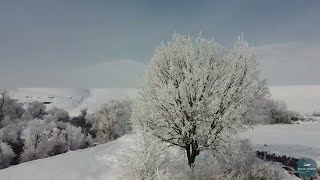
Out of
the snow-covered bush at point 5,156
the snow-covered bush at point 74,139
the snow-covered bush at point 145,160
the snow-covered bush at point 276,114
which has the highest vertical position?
the snow-covered bush at point 276,114

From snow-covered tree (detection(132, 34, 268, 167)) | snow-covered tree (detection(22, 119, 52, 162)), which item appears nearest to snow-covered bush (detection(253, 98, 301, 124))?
snow-covered tree (detection(132, 34, 268, 167))

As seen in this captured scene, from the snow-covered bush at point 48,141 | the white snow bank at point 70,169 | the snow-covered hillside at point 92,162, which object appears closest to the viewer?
the white snow bank at point 70,169

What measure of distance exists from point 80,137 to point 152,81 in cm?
3597

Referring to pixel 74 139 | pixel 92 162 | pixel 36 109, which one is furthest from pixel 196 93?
pixel 36 109

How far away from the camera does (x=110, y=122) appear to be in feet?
218

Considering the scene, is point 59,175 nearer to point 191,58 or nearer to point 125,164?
point 125,164

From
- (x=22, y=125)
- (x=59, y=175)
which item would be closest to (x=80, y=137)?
(x=22, y=125)

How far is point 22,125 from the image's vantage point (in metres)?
56.6

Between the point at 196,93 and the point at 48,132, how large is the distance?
Result: 37806 mm

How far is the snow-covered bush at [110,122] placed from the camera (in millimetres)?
64438

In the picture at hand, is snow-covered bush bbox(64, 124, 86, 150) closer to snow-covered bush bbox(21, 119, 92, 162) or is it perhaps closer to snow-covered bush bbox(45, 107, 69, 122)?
snow-covered bush bbox(21, 119, 92, 162)

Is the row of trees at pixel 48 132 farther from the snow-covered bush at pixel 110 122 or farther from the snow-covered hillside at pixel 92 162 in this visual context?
the snow-covered hillside at pixel 92 162

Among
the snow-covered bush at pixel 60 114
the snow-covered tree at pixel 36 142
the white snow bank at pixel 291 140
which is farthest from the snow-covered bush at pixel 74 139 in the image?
the snow-covered bush at pixel 60 114

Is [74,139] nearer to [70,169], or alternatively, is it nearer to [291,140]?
[70,169]
